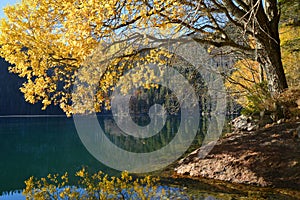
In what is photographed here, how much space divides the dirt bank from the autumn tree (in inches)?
59.0

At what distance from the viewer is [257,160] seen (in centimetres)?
615

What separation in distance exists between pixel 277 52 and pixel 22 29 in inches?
234

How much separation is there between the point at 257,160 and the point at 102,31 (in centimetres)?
402

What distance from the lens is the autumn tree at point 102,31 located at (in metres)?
4.19

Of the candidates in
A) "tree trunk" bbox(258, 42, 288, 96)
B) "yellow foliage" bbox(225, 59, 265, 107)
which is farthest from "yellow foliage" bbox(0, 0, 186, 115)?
"yellow foliage" bbox(225, 59, 265, 107)

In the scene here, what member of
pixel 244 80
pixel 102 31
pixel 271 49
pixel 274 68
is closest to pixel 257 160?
pixel 274 68

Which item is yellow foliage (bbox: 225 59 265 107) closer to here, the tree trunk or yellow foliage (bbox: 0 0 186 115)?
the tree trunk

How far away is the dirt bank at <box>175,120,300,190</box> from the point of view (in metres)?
5.59

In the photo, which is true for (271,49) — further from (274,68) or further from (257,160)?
(257,160)

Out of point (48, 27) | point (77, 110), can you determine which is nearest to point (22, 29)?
point (48, 27)

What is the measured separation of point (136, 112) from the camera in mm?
80875

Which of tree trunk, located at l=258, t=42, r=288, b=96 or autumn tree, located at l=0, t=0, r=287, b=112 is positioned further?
tree trunk, located at l=258, t=42, r=288, b=96

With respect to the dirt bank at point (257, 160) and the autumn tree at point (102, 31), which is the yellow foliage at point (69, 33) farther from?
the dirt bank at point (257, 160)

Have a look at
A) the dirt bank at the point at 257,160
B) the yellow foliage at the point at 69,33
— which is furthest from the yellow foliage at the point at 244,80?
the yellow foliage at the point at 69,33
